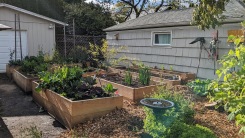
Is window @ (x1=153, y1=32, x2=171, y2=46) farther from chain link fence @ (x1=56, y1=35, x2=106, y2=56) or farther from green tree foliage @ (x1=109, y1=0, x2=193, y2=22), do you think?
green tree foliage @ (x1=109, y1=0, x2=193, y2=22)

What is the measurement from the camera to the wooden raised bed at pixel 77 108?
13.9 ft

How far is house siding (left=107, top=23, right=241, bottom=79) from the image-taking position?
23.2ft

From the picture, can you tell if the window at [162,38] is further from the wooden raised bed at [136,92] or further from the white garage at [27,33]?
the white garage at [27,33]

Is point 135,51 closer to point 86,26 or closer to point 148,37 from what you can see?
point 148,37

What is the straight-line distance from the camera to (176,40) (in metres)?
8.14

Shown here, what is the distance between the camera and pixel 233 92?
2281 mm

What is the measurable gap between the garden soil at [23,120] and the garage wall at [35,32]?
5140 millimetres

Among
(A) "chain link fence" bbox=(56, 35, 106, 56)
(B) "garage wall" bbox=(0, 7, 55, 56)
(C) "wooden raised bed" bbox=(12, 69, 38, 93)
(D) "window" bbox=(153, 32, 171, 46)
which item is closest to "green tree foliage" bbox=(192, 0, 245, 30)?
(D) "window" bbox=(153, 32, 171, 46)

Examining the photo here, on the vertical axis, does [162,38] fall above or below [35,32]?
below

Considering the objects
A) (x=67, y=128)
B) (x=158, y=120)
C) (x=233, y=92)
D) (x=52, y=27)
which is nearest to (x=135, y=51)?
(x=52, y=27)

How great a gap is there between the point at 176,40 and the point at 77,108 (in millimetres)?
5055

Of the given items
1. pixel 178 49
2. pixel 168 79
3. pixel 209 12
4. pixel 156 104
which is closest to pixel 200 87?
pixel 168 79

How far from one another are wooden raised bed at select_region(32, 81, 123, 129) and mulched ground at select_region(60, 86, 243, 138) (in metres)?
0.11

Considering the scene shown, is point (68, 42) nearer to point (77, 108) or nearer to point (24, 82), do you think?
point (24, 82)
